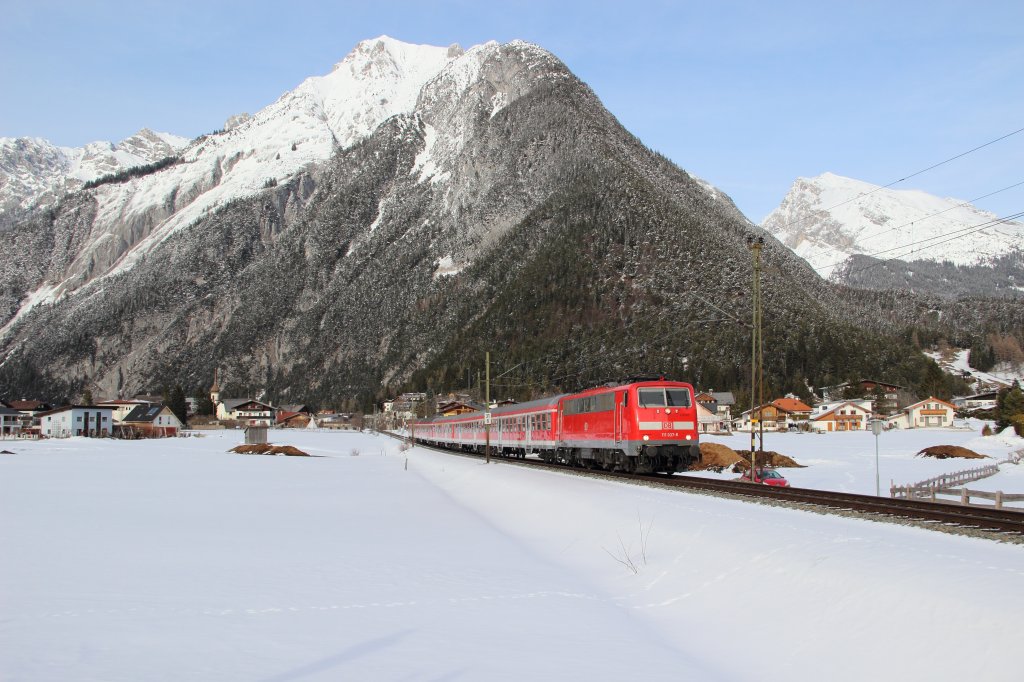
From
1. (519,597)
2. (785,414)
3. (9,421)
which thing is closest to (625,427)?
(519,597)

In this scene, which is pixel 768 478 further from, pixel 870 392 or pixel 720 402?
pixel 870 392

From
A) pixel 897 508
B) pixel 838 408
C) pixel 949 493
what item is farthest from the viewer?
pixel 838 408

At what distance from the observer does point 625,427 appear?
35438mm

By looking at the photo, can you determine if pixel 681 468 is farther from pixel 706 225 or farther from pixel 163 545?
pixel 706 225

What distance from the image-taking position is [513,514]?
98.4 ft

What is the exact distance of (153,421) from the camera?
492 ft

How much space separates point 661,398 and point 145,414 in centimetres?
13606

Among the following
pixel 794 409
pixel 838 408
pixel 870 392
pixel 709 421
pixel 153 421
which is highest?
pixel 870 392

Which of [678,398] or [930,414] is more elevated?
[678,398]

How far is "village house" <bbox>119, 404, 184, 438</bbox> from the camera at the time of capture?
134 m

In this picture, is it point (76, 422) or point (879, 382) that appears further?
point (879, 382)

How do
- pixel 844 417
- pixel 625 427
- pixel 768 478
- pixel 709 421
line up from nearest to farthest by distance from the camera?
pixel 625 427 → pixel 768 478 → pixel 844 417 → pixel 709 421

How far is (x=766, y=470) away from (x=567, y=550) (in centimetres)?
2397

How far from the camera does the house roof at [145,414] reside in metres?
151
